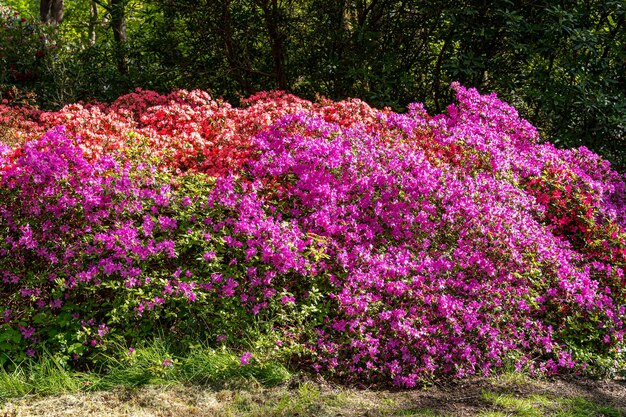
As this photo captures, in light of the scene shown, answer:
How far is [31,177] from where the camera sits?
15.4 feet

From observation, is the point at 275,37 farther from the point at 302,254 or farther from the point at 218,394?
the point at 218,394

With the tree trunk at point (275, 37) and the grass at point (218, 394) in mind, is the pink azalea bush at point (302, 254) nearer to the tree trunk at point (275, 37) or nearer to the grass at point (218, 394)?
the grass at point (218, 394)

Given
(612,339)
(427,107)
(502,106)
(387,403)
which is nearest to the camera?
(387,403)

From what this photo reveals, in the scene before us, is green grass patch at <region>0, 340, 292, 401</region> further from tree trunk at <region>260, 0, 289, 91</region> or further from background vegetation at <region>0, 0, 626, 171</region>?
tree trunk at <region>260, 0, 289, 91</region>

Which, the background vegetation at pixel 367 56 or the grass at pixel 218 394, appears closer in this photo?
the grass at pixel 218 394

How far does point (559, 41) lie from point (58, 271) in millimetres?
7351

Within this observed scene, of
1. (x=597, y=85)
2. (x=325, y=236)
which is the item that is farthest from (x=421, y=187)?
(x=597, y=85)

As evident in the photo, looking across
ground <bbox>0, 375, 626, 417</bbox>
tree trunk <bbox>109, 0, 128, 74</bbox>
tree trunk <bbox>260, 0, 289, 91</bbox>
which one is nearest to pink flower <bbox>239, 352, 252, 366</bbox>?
ground <bbox>0, 375, 626, 417</bbox>

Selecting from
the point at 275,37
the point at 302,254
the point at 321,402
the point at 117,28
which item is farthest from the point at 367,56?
the point at 321,402

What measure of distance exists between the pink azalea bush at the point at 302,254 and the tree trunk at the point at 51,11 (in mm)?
7862

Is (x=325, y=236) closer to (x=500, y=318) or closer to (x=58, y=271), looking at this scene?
(x=500, y=318)

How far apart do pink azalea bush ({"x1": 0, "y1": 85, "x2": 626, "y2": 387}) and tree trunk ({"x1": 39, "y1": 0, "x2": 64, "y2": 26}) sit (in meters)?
7.86

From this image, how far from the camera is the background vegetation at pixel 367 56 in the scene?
839 cm

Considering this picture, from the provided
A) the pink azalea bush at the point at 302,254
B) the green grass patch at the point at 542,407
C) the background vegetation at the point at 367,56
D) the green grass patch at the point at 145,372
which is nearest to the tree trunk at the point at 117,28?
the background vegetation at the point at 367,56
